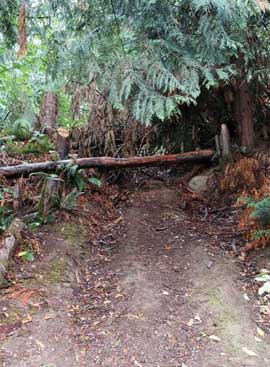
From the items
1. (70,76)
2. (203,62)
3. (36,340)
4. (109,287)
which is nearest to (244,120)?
(203,62)

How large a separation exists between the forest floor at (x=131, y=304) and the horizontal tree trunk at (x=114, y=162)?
0.94 meters

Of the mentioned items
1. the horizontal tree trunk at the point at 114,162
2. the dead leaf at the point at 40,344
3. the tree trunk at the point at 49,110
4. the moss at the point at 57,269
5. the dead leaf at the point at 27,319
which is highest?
the tree trunk at the point at 49,110

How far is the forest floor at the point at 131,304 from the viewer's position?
3.02m

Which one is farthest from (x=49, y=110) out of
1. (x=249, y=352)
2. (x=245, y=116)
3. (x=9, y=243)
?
(x=249, y=352)

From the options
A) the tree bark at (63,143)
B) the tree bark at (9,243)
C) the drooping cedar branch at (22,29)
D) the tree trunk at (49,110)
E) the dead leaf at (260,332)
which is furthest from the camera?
the tree trunk at (49,110)

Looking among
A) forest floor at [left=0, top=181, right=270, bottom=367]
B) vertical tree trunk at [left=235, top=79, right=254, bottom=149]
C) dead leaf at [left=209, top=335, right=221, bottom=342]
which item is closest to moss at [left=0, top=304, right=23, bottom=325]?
forest floor at [left=0, top=181, right=270, bottom=367]

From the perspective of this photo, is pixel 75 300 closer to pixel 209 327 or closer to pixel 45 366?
pixel 45 366

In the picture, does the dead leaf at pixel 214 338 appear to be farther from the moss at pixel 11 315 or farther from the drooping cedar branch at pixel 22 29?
the drooping cedar branch at pixel 22 29

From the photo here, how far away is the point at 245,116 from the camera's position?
6.53 m

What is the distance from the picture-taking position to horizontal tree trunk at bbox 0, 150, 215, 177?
5.36m

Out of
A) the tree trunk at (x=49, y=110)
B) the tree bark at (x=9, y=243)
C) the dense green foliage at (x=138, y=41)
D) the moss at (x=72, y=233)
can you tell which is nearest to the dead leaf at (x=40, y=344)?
the tree bark at (x=9, y=243)

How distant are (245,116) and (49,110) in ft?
12.7

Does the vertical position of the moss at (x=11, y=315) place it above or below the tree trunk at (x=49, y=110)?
below

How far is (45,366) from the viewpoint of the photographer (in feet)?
9.31
